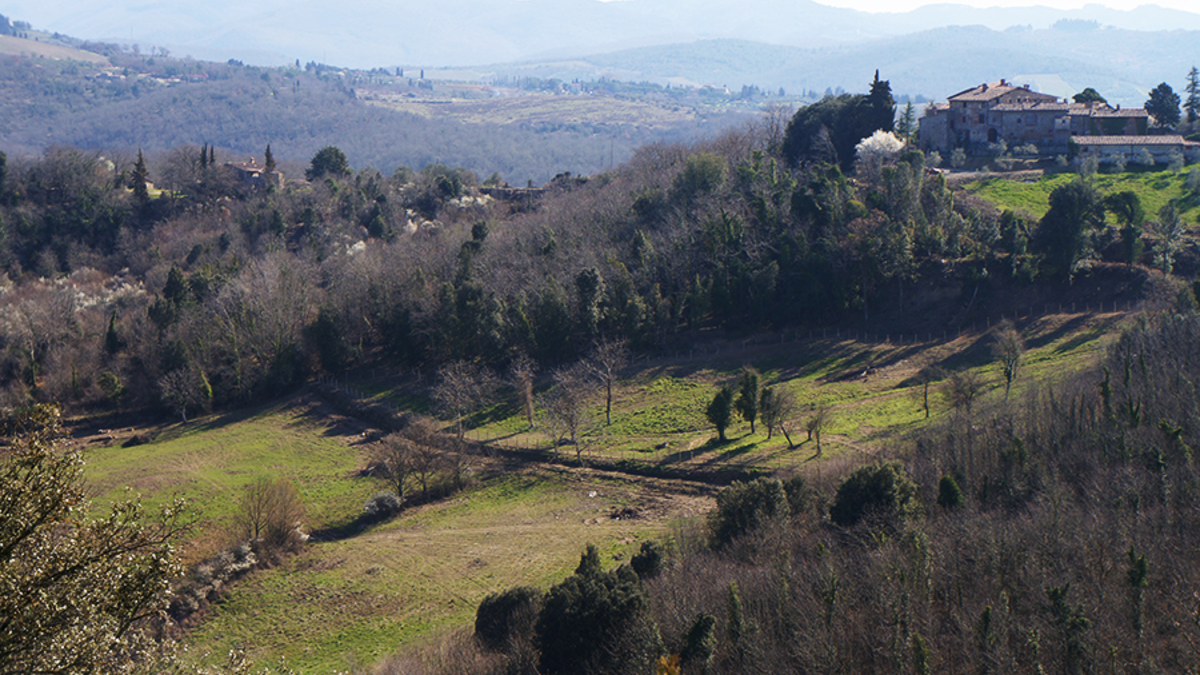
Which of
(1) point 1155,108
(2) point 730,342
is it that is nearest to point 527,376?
(2) point 730,342

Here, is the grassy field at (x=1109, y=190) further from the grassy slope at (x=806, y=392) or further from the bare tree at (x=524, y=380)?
the bare tree at (x=524, y=380)

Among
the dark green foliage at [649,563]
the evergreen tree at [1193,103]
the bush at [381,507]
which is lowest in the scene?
the bush at [381,507]

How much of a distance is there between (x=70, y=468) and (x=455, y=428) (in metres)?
45.1

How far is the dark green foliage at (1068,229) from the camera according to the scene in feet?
196

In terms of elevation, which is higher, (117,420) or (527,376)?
(527,376)

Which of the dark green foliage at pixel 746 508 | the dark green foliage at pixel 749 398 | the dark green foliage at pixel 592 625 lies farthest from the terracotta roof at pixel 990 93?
the dark green foliage at pixel 592 625

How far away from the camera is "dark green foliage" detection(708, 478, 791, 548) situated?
34281 mm

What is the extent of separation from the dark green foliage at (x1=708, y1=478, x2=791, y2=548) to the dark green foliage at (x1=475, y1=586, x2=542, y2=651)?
805 cm

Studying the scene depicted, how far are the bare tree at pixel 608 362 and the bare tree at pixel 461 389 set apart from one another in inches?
297

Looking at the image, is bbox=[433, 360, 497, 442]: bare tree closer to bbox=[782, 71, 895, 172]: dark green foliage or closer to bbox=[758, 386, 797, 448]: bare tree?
bbox=[758, 386, 797, 448]: bare tree

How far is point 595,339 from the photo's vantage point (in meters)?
65.2

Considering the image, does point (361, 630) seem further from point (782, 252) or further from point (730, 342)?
point (782, 252)

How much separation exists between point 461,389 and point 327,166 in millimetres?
70243

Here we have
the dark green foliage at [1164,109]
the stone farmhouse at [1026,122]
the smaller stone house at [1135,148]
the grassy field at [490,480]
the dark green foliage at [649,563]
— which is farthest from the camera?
the dark green foliage at [1164,109]
